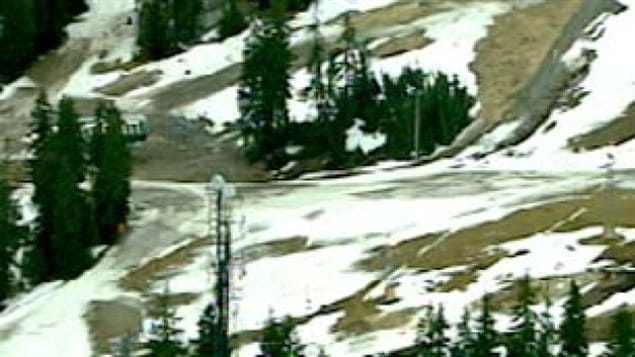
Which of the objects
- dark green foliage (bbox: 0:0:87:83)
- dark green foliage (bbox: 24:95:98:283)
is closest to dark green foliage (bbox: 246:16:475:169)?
dark green foliage (bbox: 24:95:98:283)

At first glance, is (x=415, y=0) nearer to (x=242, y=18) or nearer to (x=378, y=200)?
(x=242, y=18)

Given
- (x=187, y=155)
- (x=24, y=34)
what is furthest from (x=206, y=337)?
(x=24, y=34)

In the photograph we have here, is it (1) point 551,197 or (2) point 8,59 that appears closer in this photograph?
(1) point 551,197

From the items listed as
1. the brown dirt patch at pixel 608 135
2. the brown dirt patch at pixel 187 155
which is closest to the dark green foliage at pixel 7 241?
the brown dirt patch at pixel 187 155

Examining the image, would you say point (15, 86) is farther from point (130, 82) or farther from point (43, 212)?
point (43, 212)

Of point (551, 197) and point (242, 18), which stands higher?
point (242, 18)

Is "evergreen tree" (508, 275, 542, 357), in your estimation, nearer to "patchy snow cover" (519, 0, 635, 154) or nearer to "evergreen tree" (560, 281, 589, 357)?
"evergreen tree" (560, 281, 589, 357)

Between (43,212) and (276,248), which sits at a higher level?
(43,212)

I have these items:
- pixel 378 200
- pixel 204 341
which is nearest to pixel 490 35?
pixel 378 200
